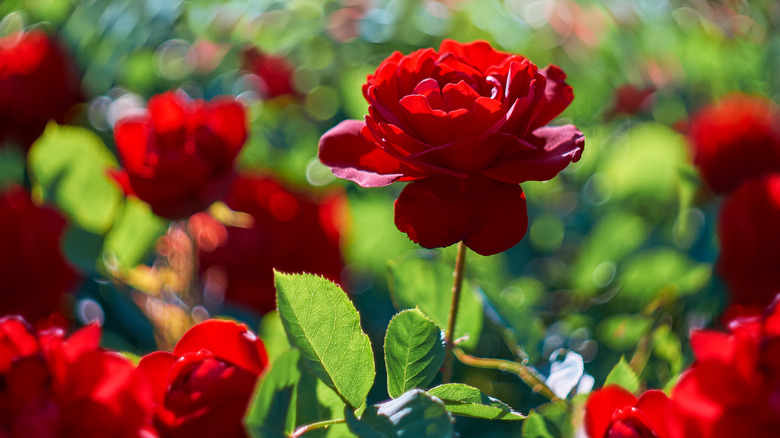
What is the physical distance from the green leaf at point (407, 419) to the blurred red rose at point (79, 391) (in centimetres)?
9

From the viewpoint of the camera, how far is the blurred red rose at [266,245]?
0.58 metres

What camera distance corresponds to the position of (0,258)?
22.2 inches

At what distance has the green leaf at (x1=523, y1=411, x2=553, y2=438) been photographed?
1.00 ft

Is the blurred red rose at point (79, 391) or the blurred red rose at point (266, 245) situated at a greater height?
the blurred red rose at point (79, 391)

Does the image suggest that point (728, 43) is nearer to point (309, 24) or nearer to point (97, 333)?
point (309, 24)

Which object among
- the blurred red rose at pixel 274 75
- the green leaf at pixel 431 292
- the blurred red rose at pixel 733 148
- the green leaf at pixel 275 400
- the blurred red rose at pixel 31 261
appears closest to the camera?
the green leaf at pixel 275 400

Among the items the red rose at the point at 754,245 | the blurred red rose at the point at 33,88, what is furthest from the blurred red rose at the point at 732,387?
the blurred red rose at the point at 33,88

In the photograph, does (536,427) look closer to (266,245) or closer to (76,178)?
(266,245)

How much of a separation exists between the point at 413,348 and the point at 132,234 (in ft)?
1.35

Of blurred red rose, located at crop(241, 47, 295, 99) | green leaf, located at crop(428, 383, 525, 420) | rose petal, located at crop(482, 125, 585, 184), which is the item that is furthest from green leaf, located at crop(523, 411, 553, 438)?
blurred red rose, located at crop(241, 47, 295, 99)

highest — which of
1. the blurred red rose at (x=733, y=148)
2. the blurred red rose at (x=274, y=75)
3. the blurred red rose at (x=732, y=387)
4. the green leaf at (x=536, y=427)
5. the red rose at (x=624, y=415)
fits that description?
the blurred red rose at (x=732, y=387)

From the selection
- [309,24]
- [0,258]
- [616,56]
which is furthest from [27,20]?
[616,56]

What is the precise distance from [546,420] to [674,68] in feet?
3.14

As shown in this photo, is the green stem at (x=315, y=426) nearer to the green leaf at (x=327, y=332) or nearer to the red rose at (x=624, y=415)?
the green leaf at (x=327, y=332)
